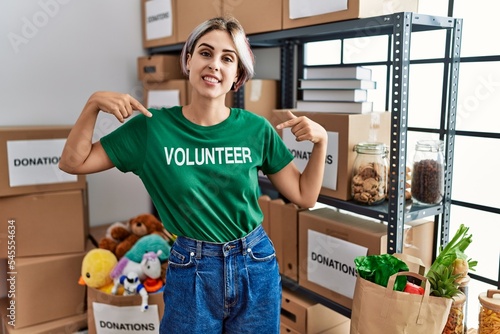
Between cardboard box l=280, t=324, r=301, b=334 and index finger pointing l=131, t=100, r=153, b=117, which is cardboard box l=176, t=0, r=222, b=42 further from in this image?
cardboard box l=280, t=324, r=301, b=334

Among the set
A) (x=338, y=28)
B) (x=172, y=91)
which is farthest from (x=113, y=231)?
(x=338, y=28)

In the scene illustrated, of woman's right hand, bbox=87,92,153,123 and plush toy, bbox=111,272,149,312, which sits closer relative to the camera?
woman's right hand, bbox=87,92,153,123

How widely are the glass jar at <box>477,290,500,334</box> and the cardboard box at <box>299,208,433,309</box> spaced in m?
0.33

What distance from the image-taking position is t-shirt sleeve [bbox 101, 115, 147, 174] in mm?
1301

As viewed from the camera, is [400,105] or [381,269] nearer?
[381,269]

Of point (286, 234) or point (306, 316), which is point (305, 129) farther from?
point (306, 316)

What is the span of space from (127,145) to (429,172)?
1107 mm

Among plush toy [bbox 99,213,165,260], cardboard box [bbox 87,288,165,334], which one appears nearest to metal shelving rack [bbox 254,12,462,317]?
cardboard box [bbox 87,288,165,334]

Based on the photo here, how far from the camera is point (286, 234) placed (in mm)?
2059

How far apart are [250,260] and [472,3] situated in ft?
4.57

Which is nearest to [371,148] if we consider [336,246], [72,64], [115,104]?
[336,246]

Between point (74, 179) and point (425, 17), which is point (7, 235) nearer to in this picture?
point (74, 179)

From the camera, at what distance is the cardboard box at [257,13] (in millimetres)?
1926

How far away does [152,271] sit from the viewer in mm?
2066
